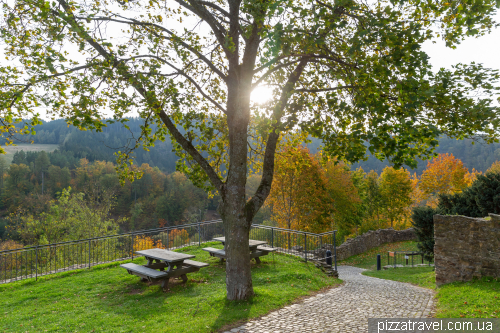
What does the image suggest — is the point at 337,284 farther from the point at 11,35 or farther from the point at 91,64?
the point at 11,35

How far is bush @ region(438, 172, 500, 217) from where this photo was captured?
14.0 metres

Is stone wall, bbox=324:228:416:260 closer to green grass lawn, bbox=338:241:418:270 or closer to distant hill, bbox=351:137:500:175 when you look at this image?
green grass lawn, bbox=338:241:418:270

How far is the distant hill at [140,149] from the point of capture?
87.2 metres

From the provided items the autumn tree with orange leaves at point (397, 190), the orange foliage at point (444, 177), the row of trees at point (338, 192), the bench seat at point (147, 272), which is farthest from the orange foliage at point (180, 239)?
the orange foliage at point (444, 177)

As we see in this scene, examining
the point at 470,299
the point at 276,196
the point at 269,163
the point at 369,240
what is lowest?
the point at 369,240

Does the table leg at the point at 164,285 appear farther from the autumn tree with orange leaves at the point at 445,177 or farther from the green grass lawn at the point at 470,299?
the autumn tree with orange leaves at the point at 445,177

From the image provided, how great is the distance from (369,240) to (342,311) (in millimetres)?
21701

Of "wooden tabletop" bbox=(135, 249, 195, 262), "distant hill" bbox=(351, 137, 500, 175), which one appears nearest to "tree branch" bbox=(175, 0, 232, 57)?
"wooden tabletop" bbox=(135, 249, 195, 262)

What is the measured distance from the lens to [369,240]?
26516 millimetres

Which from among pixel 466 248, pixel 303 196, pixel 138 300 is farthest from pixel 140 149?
pixel 466 248

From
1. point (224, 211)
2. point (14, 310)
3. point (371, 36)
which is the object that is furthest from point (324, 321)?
point (14, 310)

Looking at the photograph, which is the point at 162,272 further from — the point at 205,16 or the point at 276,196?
the point at 276,196

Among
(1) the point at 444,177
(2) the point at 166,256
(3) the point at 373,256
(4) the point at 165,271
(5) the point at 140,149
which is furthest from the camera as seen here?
(5) the point at 140,149

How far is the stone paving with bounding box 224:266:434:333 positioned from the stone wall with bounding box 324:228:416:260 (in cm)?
1452
